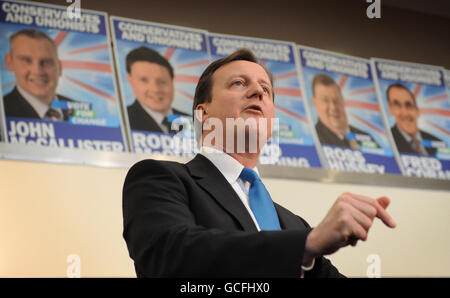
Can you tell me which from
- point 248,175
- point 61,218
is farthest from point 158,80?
point 248,175

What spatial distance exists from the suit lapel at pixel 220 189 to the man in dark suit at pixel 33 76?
1.50 m

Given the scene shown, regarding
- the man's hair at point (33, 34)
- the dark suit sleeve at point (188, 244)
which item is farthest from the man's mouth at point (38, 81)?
the dark suit sleeve at point (188, 244)

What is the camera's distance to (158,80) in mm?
3191

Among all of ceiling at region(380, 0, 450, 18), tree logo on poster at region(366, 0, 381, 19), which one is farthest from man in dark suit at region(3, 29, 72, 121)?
ceiling at region(380, 0, 450, 18)

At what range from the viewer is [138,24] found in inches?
129

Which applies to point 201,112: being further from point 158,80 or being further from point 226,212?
point 158,80

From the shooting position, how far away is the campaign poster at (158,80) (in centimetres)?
306

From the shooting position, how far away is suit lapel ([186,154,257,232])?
1.36 metres

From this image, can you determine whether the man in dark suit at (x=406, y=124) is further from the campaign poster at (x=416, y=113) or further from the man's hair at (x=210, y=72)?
the man's hair at (x=210, y=72)

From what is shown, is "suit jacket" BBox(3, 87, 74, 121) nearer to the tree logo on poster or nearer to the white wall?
the white wall

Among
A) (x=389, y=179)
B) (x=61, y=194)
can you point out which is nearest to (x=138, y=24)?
(x=61, y=194)
